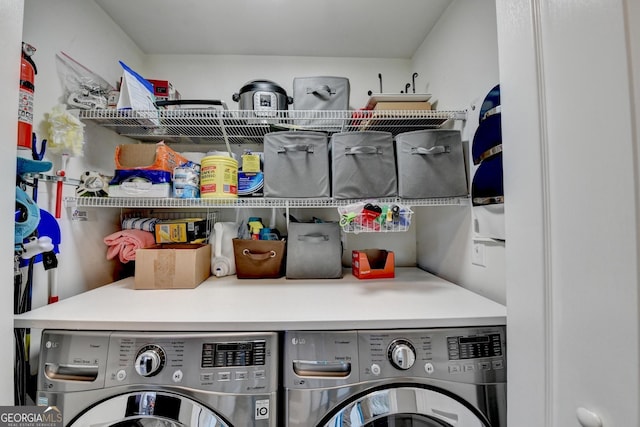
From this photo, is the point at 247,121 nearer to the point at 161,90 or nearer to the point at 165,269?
the point at 161,90

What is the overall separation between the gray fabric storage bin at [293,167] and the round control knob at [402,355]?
2.50 ft

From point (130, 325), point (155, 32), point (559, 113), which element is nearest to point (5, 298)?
point (130, 325)

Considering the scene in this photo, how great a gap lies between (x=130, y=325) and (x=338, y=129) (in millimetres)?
1357

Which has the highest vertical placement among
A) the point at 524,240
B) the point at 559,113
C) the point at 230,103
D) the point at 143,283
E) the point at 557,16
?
the point at 230,103

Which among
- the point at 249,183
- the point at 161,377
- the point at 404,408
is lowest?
the point at 404,408

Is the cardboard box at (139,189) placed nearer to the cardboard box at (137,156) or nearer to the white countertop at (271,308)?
the cardboard box at (137,156)

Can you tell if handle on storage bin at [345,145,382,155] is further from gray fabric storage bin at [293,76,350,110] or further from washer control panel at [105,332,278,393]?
washer control panel at [105,332,278,393]

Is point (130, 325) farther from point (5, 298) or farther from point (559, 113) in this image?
point (559, 113)

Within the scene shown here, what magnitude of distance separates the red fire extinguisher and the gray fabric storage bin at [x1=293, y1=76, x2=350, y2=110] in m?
1.08

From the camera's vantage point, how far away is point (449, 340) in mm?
873

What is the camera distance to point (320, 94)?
4.72 ft

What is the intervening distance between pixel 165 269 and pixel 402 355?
3.79 ft

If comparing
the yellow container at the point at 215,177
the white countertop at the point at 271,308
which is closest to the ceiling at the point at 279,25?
the yellow container at the point at 215,177

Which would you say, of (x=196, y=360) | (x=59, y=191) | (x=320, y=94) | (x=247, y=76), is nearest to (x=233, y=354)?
(x=196, y=360)
